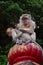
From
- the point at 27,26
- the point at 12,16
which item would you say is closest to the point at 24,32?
the point at 27,26

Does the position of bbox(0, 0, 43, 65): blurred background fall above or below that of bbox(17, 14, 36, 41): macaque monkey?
below

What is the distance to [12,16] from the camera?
174 inches

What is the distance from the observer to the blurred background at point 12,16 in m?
4.36

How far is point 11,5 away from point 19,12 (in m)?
0.16

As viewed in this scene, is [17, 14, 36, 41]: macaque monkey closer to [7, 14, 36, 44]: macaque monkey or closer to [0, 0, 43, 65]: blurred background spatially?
[7, 14, 36, 44]: macaque monkey

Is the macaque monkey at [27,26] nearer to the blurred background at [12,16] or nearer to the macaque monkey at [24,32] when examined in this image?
the macaque monkey at [24,32]

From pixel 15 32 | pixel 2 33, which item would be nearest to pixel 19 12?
pixel 2 33

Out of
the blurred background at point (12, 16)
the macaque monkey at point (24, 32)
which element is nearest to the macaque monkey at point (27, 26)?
the macaque monkey at point (24, 32)

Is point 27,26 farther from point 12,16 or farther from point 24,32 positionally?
point 12,16

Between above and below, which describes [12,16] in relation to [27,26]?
below

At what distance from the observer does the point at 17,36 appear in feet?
11.5

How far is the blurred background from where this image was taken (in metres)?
4.36

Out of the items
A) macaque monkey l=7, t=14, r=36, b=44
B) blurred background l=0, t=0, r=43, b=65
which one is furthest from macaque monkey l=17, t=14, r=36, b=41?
blurred background l=0, t=0, r=43, b=65

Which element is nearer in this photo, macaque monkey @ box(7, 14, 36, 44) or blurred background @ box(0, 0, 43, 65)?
macaque monkey @ box(7, 14, 36, 44)
